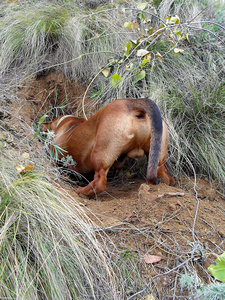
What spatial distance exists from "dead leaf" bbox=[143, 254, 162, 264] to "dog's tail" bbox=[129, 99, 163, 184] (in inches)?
30.9

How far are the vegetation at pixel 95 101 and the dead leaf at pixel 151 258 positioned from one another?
10 cm

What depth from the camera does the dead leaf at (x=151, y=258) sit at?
2.06 metres

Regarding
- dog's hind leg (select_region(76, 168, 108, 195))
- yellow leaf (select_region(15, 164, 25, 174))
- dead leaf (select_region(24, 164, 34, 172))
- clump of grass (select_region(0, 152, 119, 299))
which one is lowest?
dog's hind leg (select_region(76, 168, 108, 195))

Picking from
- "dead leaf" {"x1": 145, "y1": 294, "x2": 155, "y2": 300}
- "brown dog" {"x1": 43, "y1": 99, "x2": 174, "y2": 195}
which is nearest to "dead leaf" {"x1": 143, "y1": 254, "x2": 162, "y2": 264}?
"dead leaf" {"x1": 145, "y1": 294, "x2": 155, "y2": 300}

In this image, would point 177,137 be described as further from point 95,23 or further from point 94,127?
point 95,23

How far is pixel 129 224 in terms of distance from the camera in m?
2.33

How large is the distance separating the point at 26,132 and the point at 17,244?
191cm

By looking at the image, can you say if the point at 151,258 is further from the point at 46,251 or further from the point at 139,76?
the point at 139,76

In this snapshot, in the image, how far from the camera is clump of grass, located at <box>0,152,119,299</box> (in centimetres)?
179

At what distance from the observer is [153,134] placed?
112 inches

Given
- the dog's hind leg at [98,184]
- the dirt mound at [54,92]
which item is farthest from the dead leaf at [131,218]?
the dirt mound at [54,92]

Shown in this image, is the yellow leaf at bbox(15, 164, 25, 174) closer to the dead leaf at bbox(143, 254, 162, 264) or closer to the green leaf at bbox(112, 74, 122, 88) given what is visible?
the dead leaf at bbox(143, 254, 162, 264)

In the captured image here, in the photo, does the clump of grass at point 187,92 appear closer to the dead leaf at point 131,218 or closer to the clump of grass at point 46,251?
the dead leaf at point 131,218

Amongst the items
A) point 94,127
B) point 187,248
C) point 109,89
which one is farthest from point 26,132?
point 187,248
